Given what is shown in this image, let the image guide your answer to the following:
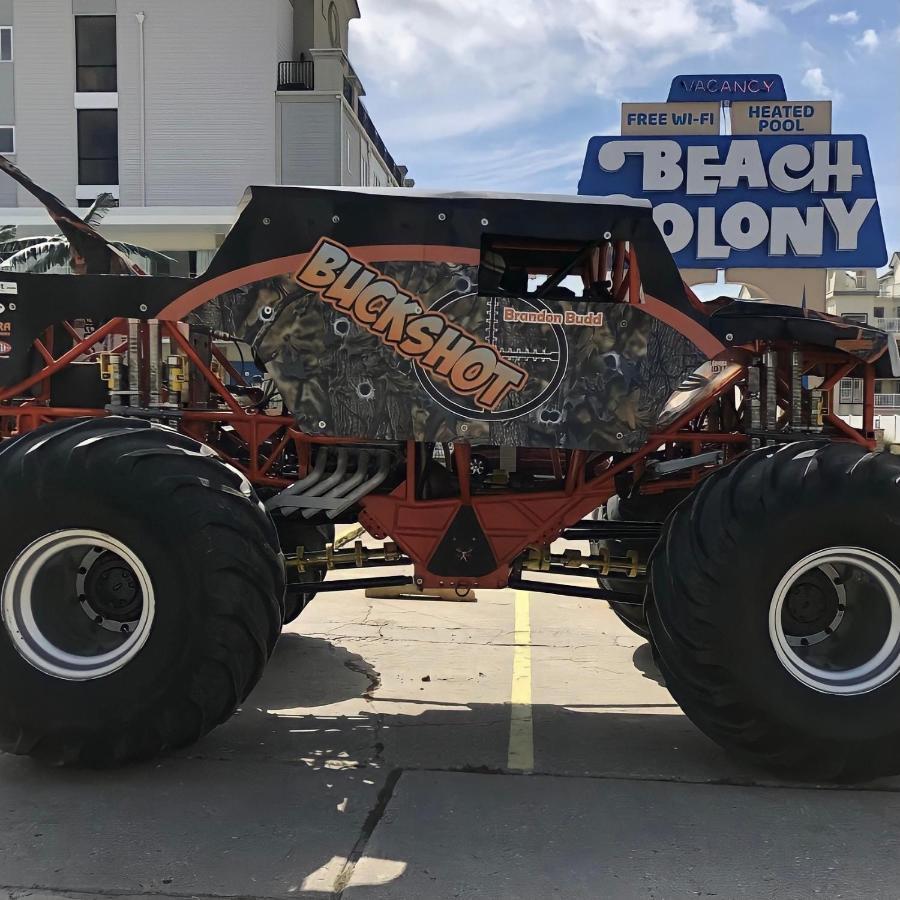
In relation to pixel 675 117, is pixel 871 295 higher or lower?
higher

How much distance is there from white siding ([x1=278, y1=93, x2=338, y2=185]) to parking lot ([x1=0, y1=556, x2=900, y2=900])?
23.2 metres

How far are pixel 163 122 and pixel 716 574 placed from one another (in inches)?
1022

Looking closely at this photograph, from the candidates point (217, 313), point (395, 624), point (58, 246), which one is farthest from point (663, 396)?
point (58, 246)

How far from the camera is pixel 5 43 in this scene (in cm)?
2655

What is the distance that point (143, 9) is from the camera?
2597 cm

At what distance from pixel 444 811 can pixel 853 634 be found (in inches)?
80.0

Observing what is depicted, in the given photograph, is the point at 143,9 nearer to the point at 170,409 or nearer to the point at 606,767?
the point at 170,409

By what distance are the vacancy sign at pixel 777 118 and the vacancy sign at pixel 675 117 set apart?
14.9 inches

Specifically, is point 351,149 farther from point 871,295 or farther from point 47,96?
point 871,295

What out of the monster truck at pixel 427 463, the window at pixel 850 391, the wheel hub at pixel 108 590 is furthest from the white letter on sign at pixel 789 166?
the wheel hub at pixel 108 590

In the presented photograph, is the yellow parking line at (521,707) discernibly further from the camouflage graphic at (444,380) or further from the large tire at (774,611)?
the camouflage graphic at (444,380)

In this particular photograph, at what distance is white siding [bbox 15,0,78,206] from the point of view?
86.6 ft

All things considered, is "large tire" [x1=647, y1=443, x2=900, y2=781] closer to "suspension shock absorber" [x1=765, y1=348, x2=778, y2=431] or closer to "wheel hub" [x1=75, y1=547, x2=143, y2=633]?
"suspension shock absorber" [x1=765, y1=348, x2=778, y2=431]

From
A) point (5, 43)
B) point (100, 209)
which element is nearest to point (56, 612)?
point (100, 209)
